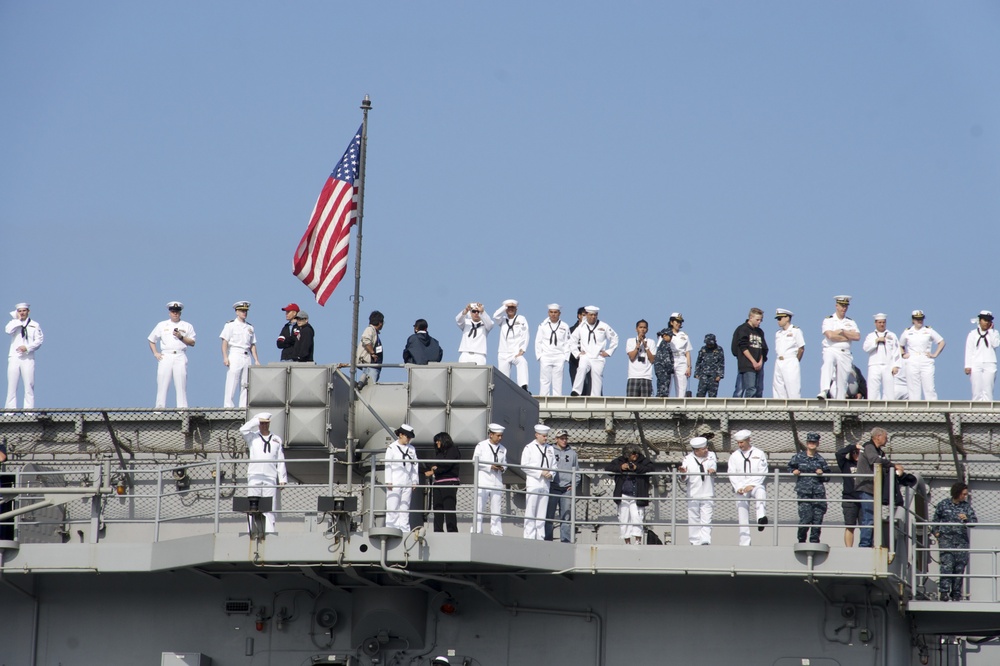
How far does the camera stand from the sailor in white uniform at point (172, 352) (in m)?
28.5

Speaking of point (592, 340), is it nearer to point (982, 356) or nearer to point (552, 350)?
point (552, 350)

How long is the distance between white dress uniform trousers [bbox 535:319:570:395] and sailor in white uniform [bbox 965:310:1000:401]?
6.75m

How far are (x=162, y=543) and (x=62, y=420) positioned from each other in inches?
298

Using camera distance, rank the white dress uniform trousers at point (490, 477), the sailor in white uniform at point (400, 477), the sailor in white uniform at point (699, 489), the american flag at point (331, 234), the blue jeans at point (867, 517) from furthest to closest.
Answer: the american flag at point (331, 234)
the sailor in white uniform at point (699, 489)
the white dress uniform trousers at point (490, 477)
the sailor in white uniform at point (400, 477)
the blue jeans at point (867, 517)

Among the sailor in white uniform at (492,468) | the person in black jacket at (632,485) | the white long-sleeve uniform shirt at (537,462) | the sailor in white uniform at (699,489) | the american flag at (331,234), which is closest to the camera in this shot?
the sailor in white uniform at (492,468)

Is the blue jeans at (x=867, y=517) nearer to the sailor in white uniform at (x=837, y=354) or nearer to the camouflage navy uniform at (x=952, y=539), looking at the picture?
the camouflage navy uniform at (x=952, y=539)

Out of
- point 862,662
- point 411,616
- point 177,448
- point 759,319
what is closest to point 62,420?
point 177,448

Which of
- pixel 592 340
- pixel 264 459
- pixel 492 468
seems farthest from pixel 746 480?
pixel 592 340

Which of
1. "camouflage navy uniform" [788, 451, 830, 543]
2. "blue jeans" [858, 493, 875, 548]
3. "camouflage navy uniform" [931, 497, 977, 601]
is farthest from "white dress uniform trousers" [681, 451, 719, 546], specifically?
"camouflage navy uniform" [931, 497, 977, 601]

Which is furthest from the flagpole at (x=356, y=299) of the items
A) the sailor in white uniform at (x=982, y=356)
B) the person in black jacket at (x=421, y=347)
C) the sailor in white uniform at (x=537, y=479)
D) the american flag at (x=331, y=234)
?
the sailor in white uniform at (x=982, y=356)

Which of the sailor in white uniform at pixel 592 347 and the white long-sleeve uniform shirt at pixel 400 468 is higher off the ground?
the sailor in white uniform at pixel 592 347

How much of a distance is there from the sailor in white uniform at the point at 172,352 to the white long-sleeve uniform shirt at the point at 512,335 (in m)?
5.27

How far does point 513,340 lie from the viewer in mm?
29219

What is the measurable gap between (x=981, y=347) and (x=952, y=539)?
7264 mm
